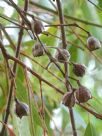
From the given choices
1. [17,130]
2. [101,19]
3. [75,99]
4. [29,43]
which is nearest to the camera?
[75,99]

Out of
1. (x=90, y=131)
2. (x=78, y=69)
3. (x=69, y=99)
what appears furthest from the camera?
(x=90, y=131)

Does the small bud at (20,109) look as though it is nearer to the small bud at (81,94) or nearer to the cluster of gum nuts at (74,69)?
the cluster of gum nuts at (74,69)

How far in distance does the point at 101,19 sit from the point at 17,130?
58cm

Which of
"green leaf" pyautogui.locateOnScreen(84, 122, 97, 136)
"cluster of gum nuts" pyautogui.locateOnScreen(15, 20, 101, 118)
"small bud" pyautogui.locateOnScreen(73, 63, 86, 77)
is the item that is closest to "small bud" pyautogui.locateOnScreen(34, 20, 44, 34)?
"cluster of gum nuts" pyautogui.locateOnScreen(15, 20, 101, 118)

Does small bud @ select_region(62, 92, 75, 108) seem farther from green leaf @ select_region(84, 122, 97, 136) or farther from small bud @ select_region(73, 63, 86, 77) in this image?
green leaf @ select_region(84, 122, 97, 136)

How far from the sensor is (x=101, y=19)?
5.15 feet

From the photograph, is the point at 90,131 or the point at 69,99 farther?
the point at 90,131

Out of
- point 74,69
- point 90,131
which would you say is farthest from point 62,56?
point 90,131

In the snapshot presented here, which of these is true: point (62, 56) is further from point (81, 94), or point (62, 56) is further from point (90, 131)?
point (90, 131)

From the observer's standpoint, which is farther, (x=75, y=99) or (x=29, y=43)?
(x=29, y=43)

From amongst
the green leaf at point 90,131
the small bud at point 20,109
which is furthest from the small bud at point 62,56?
the green leaf at point 90,131

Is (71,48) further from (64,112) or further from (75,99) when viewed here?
(75,99)

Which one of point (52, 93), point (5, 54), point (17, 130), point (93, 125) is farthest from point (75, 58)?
point (5, 54)

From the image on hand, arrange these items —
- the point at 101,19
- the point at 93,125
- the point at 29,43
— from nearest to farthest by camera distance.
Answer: the point at 93,125, the point at 101,19, the point at 29,43
